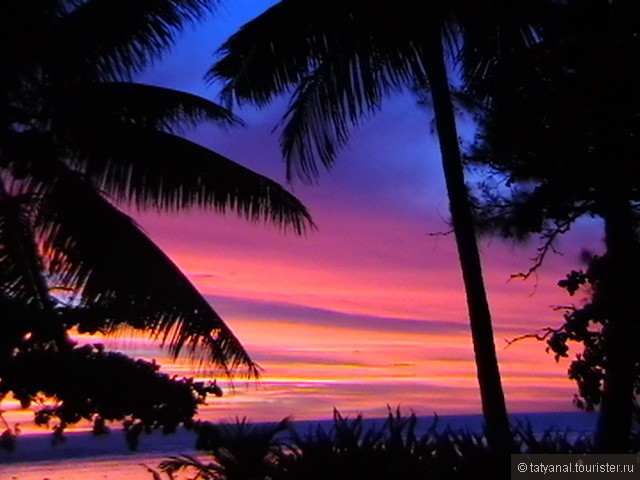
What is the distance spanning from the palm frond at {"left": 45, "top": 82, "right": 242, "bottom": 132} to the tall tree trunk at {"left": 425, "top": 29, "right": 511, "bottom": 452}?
2998 millimetres

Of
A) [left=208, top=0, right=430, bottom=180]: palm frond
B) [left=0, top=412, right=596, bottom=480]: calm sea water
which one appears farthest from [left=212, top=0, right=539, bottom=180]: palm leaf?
[left=0, top=412, right=596, bottom=480]: calm sea water

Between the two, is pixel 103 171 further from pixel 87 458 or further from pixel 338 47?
pixel 87 458

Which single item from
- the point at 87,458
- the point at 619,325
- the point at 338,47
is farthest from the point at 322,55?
the point at 87,458

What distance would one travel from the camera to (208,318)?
11375mm

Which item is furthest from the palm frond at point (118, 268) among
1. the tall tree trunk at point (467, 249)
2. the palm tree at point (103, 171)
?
the tall tree trunk at point (467, 249)

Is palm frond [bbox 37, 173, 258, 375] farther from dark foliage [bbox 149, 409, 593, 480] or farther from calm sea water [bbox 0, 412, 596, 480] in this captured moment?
calm sea water [bbox 0, 412, 596, 480]

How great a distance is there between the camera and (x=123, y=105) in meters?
12.2

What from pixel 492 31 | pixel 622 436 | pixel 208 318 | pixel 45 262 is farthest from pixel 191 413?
pixel 492 31

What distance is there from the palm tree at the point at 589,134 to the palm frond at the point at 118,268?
420cm

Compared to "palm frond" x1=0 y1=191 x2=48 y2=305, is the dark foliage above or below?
below

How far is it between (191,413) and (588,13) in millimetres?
6055

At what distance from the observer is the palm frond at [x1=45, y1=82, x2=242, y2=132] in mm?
11945

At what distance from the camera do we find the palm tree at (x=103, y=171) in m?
11.0

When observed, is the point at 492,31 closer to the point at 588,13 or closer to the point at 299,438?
the point at 588,13
